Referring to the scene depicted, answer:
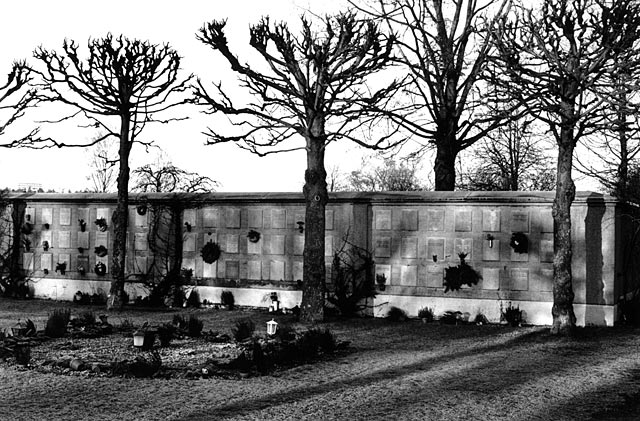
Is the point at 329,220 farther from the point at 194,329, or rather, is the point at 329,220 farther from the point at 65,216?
the point at 65,216

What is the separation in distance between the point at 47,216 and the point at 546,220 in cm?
1179

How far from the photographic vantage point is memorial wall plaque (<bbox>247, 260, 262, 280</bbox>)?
55.1ft

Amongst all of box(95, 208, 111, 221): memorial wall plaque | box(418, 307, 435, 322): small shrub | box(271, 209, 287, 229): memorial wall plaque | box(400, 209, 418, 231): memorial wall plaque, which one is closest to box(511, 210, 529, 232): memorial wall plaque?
box(400, 209, 418, 231): memorial wall plaque

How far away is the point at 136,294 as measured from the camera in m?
17.8

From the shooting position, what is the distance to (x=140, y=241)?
18.0 metres

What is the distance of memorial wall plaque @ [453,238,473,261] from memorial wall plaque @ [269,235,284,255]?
3746mm

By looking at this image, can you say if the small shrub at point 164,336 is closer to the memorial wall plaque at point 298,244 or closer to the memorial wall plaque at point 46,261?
the memorial wall plaque at point 298,244

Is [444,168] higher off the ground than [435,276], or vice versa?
[444,168]

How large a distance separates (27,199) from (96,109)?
14.0 ft

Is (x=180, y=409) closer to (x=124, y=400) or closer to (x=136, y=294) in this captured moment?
(x=124, y=400)

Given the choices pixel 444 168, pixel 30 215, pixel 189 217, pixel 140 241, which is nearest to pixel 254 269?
pixel 189 217

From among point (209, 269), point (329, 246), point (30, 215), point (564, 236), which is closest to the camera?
point (564, 236)

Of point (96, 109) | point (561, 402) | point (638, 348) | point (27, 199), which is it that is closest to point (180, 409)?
point (561, 402)

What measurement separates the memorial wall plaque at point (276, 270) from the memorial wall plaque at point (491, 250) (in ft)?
14.1
